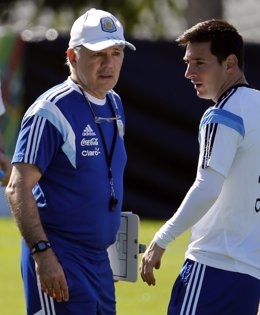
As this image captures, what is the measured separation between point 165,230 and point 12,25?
21.7 m

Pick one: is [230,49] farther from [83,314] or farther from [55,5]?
[55,5]

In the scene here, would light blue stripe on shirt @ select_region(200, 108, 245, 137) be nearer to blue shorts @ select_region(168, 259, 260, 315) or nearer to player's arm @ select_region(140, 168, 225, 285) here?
player's arm @ select_region(140, 168, 225, 285)

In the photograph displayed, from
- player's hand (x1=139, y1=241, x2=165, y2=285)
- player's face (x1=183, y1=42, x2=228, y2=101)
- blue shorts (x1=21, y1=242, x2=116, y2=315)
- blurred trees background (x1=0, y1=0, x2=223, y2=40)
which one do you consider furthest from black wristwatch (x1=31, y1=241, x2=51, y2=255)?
blurred trees background (x1=0, y1=0, x2=223, y2=40)

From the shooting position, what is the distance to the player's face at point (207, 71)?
564 cm

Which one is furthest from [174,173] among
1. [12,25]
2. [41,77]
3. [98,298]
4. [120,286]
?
[12,25]

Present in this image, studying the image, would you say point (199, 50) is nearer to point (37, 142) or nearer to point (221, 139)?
point (221, 139)

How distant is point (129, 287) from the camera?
9938mm

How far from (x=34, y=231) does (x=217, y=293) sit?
3.03 feet

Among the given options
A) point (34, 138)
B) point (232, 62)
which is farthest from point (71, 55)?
point (232, 62)

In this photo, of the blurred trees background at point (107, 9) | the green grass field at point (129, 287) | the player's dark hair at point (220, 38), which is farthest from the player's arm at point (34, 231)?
the blurred trees background at point (107, 9)

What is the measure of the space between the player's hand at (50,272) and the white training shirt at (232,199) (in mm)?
506

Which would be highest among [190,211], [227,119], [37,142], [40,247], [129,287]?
[227,119]

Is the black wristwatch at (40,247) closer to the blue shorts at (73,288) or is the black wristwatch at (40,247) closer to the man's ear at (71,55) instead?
the blue shorts at (73,288)

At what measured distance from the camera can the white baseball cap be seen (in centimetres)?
568
